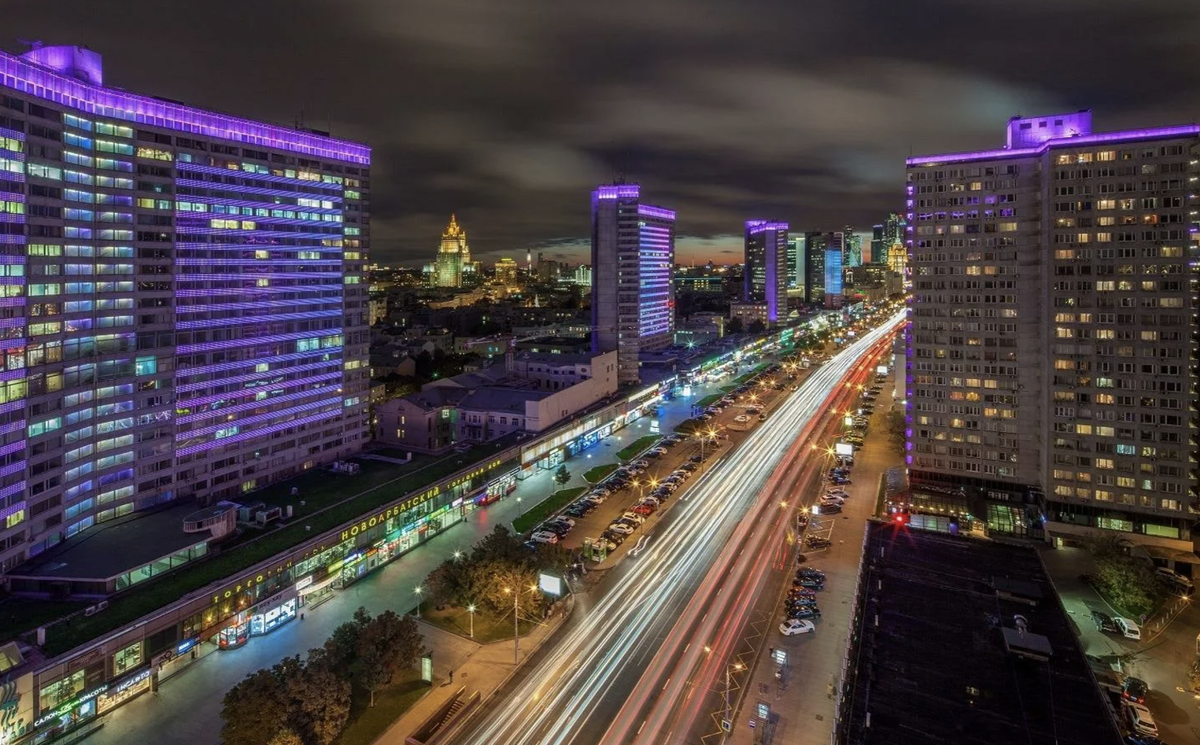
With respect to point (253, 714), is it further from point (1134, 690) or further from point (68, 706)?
point (1134, 690)

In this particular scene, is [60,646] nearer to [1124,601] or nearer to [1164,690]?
[1164,690]

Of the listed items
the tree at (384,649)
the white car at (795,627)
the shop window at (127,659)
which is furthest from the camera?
the white car at (795,627)

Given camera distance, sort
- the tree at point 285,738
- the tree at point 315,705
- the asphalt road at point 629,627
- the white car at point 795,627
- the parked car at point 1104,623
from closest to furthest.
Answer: the tree at point 285,738 → the tree at point 315,705 → the asphalt road at point 629,627 → the white car at point 795,627 → the parked car at point 1104,623

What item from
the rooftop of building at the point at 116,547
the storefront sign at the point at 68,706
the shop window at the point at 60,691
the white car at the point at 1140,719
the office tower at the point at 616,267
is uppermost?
the office tower at the point at 616,267

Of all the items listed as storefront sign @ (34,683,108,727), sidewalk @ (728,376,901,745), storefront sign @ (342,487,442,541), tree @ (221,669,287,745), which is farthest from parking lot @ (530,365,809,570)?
storefront sign @ (34,683,108,727)

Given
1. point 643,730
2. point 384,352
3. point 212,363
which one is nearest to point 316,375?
point 212,363

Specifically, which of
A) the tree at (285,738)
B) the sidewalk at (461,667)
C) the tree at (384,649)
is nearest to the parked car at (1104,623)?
the sidewalk at (461,667)

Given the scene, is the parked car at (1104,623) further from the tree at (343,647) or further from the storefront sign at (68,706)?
the storefront sign at (68,706)
